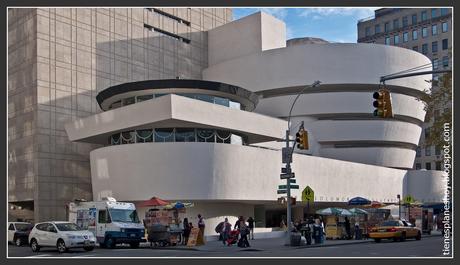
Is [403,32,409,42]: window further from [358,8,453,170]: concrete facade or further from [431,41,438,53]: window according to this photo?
[431,41,438,53]: window

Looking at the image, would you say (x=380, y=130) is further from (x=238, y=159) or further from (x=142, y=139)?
(x=142, y=139)

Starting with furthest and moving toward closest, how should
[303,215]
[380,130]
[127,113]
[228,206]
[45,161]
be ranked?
[380,130]
[303,215]
[45,161]
[228,206]
[127,113]

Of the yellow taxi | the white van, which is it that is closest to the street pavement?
the white van

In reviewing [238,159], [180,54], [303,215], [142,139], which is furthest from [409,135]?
[142,139]

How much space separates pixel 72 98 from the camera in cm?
5738

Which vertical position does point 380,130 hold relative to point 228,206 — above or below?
above

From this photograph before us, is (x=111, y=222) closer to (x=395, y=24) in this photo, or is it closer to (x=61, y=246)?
(x=61, y=246)

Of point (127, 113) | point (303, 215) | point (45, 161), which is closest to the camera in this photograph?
point (127, 113)

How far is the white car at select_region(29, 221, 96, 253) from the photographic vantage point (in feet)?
94.1

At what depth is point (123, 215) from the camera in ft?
112

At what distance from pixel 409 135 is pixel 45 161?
39264mm

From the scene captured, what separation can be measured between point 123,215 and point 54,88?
24936mm

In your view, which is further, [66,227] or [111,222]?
[111,222]

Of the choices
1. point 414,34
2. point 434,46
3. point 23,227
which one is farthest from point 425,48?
point 23,227
